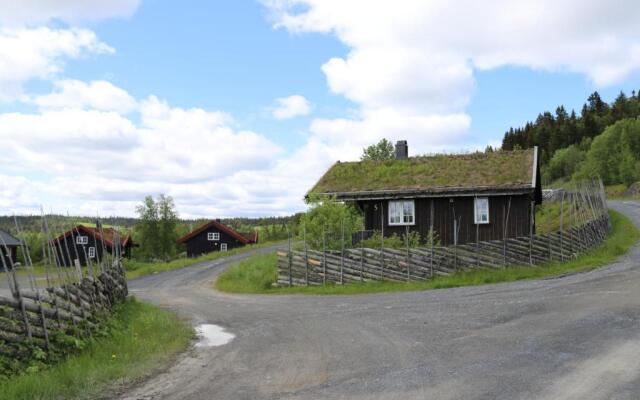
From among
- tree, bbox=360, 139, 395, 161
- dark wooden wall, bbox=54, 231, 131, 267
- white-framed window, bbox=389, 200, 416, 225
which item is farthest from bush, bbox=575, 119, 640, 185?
dark wooden wall, bbox=54, 231, 131, 267

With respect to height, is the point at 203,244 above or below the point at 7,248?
below

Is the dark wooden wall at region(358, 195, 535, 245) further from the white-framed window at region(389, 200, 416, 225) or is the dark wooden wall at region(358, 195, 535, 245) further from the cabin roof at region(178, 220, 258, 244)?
the cabin roof at region(178, 220, 258, 244)

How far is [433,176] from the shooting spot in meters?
28.4

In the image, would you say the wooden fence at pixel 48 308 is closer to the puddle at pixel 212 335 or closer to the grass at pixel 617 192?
the puddle at pixel 212 335

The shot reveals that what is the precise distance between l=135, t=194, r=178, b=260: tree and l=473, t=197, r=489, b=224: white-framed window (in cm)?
4680

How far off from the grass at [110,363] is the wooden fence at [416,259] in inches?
377

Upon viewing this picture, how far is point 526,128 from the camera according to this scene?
138m

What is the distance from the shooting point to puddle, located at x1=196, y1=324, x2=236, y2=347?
38.3 feet

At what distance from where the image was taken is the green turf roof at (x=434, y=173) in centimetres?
2673

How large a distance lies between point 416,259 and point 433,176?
297 inches

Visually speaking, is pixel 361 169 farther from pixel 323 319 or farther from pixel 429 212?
pixel 323 319

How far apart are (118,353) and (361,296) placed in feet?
33.5

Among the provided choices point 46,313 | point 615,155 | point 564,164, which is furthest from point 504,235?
point 564,164

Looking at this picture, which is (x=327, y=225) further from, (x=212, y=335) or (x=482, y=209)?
(x=212, y=335)
